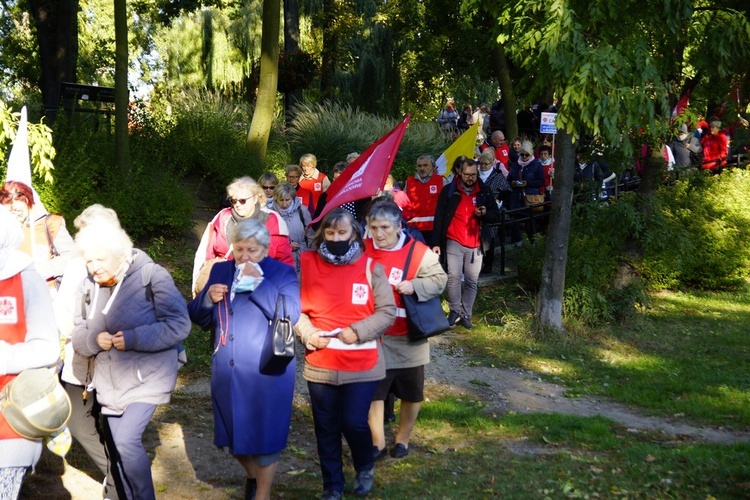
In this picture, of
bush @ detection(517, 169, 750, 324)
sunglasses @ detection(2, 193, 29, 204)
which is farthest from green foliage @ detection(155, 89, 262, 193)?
sunglasses @ detection(2, 193, 29, 204)

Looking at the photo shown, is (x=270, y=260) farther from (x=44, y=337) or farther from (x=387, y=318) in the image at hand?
(x=44, y=337)

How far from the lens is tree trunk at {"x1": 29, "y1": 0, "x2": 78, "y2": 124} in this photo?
1830 cm

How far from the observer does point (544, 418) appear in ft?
28.1

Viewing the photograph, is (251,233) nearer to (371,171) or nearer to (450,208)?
(371,171)

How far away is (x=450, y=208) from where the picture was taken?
37.0ft

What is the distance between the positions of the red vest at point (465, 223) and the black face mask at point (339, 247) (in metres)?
5.33

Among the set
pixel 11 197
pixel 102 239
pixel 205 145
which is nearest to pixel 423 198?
pixel 205 145

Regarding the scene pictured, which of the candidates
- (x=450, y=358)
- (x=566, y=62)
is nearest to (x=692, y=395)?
(x=450, y=358)

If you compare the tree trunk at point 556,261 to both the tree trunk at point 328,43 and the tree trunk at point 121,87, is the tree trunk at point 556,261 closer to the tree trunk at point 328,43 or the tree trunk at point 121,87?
the tree trunk at point 121,87

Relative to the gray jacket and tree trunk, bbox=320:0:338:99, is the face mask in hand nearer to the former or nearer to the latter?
the gray jacket

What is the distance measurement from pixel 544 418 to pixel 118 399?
444cm

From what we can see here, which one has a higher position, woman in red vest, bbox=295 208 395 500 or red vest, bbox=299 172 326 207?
red vest, bbox=299 172 326 207

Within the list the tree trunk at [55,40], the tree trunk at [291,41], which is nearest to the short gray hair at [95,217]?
the tree trunk at [55,40]

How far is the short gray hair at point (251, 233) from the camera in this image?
562 centimetres
